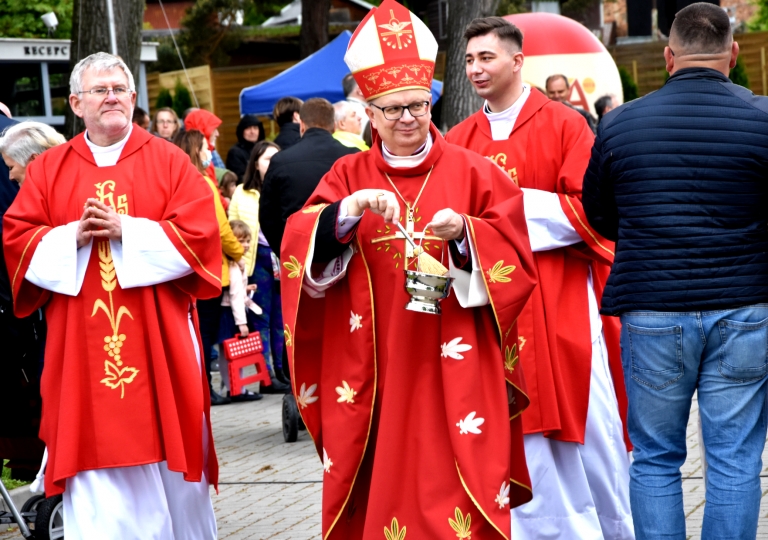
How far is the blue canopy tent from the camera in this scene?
1759cm

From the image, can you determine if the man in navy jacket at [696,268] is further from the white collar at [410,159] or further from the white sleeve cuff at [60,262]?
the white sleeve cuff at [60,262]

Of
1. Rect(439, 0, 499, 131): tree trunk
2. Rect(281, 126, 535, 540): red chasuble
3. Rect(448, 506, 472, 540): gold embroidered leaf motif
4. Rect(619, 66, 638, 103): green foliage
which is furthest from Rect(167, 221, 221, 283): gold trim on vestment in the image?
Rect(619, 66, 638, 103): green foliage

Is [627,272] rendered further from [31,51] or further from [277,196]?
[31,51]

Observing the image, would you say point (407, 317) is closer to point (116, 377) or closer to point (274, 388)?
point (116, 377)

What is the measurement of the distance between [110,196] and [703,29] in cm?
248

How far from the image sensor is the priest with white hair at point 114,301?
16.4 feet

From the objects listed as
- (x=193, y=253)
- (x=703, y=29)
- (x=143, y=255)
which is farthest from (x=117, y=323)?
(x=703, y=29)

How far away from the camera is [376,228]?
415cm

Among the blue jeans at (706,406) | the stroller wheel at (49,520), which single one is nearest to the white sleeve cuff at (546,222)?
the blue jeans at (706,406)

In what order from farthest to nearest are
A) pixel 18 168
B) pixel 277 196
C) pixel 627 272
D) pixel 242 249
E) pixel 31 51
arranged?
pixel 31 51 < pixel 242 249 < pixel 277 196 < pixel 18 168 < pixel 627 272

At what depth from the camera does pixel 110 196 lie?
5074 millimetres

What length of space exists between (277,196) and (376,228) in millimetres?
3743

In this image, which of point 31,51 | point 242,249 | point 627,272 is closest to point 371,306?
point 627,272

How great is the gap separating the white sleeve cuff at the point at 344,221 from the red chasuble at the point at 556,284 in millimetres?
1262
